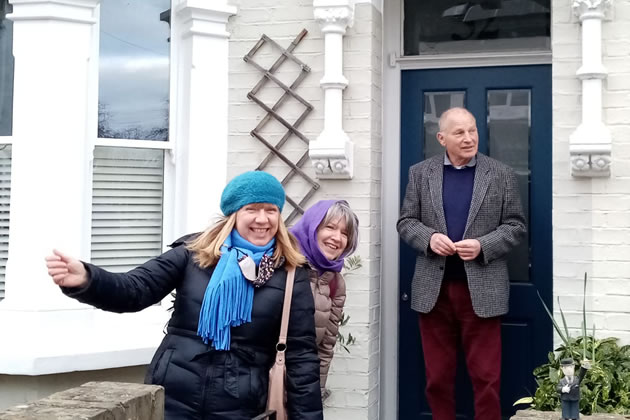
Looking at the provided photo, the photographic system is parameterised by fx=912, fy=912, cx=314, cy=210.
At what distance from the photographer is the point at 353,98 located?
514 centimetres

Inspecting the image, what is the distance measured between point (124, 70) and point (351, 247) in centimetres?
193

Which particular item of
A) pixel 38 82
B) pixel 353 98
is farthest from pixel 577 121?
pixel 38 82

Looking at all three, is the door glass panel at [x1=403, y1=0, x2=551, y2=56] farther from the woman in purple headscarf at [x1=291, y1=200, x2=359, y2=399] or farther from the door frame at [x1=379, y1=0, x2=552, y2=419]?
the woman in purple headscarf at [x1=291, y1=200, x2=359, y2=399]

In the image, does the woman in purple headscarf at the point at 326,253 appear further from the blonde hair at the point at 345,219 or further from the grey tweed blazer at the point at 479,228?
the grey tweed blazer at the point at 479,228

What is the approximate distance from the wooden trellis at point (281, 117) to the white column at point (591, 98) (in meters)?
1.45

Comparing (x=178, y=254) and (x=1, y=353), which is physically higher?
(x=178, y=254)

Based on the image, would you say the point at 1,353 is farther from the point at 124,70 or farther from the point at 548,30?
the point at 548,30

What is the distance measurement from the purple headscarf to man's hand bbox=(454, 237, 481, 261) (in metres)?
0.90

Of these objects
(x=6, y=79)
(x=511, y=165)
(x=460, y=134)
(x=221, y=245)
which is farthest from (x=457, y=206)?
(x=6, y=79)

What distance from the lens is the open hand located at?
9.79 ft

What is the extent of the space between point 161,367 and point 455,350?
2080 millimetres

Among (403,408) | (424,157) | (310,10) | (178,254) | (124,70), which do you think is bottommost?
(403,408)

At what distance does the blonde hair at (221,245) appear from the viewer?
3424 mm

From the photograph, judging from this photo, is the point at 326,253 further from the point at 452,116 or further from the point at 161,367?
the point at 452,116
